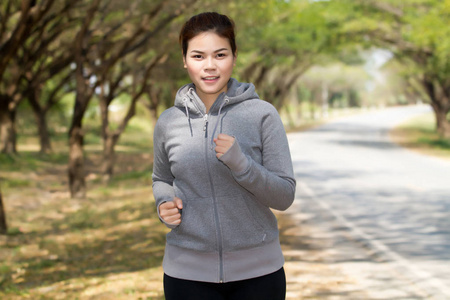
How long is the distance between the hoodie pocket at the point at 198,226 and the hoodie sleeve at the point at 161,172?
0.34ft

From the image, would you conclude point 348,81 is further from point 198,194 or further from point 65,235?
point 198,194

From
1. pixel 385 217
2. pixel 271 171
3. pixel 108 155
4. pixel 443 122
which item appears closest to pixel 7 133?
pixel 108 155

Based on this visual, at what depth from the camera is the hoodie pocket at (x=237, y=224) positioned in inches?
96.7

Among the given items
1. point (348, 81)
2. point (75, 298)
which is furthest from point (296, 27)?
point (348, 81)

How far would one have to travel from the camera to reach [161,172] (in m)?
2.71

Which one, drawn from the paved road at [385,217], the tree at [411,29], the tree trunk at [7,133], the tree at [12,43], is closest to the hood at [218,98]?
the paved road at [385,217]

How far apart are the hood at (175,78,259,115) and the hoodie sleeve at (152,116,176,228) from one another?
0.49ft

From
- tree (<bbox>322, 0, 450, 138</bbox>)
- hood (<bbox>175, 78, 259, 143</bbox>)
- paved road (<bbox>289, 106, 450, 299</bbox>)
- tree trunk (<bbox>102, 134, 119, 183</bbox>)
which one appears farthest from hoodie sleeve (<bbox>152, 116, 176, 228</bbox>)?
tree (<bbox>322, 0, 450, 138</bbox>)

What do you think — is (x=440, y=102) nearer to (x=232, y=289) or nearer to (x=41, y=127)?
Result: (x=41, y=127)

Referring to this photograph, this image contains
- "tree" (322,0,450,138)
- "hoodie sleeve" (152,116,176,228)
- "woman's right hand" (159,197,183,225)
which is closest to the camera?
"woman's right hand" (159,197,183,225)

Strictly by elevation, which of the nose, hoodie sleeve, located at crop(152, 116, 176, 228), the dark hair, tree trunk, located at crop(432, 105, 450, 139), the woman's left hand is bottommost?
tree trunk, located at crop(432, 105, 450, 139)

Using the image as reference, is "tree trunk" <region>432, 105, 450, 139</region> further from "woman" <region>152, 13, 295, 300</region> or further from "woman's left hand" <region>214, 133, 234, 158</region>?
"woman's left hand" <region>214, 133, 234, 158</region>

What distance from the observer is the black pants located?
2488 mm

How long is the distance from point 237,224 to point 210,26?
83cm
